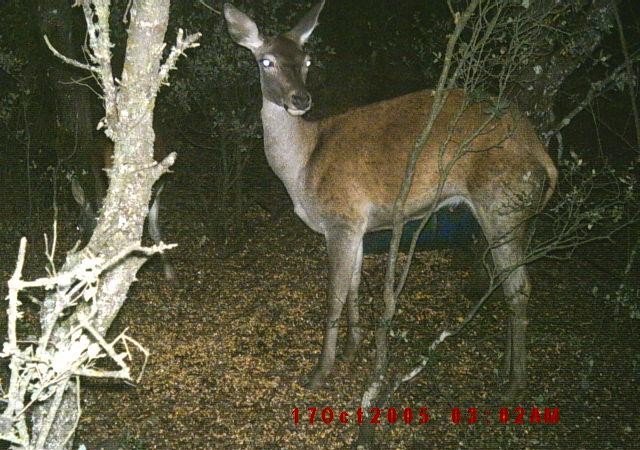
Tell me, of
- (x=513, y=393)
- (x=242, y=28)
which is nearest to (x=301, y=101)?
(x=242, y=28)

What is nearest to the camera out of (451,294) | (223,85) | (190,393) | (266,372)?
(190,393)

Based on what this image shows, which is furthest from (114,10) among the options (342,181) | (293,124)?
(342,181)

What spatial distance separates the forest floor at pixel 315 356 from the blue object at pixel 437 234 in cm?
12

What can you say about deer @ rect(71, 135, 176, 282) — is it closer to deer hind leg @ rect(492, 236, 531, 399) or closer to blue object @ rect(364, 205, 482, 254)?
blue object @ rect(364, 205, 482, 254)

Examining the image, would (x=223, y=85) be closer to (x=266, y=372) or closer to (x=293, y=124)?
(x=293, y=124)

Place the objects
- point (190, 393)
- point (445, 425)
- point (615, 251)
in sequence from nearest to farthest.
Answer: point (445, 425) → point (190, 393) → point (615, 251)

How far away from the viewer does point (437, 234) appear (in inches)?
311

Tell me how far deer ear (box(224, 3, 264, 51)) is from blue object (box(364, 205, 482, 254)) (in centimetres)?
267

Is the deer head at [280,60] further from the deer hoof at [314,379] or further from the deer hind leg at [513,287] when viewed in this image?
the deer hoof at [314,379]

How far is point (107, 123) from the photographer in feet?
9.49

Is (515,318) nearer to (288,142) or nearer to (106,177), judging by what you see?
(288,142)

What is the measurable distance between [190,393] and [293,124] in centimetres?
221

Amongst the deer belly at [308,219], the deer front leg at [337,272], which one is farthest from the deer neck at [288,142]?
the deer front leg at [337,272]

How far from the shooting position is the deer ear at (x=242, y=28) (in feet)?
18.8
